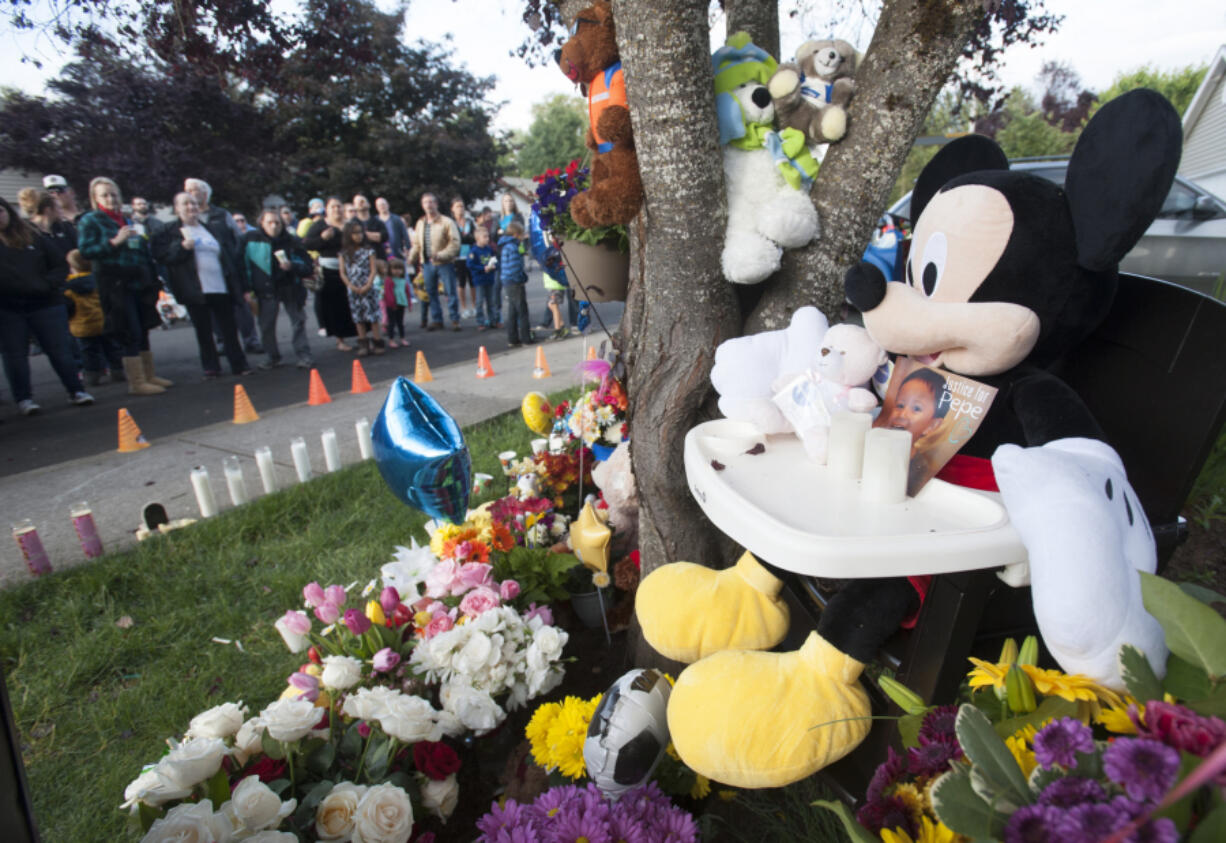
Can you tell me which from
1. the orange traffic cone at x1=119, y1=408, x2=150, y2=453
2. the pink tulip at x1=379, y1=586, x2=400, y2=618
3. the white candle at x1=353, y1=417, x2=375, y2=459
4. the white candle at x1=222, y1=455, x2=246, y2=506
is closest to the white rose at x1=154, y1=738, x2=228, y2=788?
the pink tulip at x1=379, y1=586, x2=400, y2=618

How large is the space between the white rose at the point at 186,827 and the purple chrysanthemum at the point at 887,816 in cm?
102

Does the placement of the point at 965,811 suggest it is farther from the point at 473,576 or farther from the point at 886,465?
the point at 473,576

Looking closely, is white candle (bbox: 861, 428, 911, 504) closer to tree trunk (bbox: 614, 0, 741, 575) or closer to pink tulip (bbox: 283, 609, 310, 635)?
tree trunk (bbox: 614, 0, 741, 575)

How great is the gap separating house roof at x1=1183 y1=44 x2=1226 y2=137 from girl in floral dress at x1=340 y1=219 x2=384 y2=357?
1564 cm

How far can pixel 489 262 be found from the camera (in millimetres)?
8781

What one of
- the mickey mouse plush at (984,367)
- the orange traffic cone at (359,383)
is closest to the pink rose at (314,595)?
the mickey mouse plush at (984,367)

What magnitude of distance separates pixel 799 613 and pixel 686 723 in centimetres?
45

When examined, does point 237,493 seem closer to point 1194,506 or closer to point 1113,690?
point 1113,690

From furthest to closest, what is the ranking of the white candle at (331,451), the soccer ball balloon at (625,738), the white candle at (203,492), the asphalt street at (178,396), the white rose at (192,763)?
the asphalt street at (178,396) → the white candle at (331,451) → the white candle at (203,492) → the soccer ball balloon at (625,738) → the white rose at (192,763)

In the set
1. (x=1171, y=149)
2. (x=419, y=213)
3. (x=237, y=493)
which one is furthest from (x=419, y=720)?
(x=419, y=213)

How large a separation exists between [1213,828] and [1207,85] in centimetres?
1920

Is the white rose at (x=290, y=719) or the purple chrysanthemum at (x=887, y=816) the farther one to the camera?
the white rose at (x=290, y=719)

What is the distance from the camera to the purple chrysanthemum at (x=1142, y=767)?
0.49 m

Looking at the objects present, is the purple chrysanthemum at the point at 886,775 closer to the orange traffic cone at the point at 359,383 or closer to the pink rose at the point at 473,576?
the pink rose at the point at 473,576
